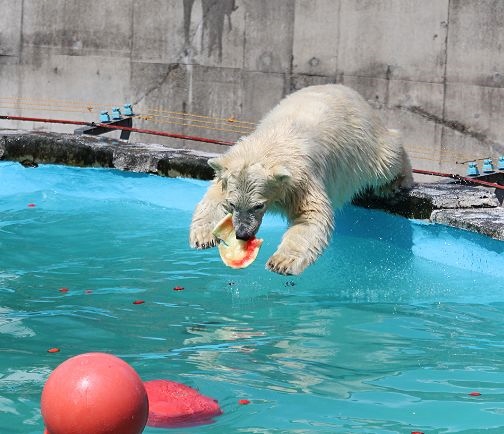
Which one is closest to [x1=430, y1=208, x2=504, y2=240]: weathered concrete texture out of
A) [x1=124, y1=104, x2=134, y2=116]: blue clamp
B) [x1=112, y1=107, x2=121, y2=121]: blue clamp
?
[x1=124, y1=104, x2=134, y2=116]: blue clamp

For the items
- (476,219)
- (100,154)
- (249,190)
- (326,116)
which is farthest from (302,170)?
(100,154)

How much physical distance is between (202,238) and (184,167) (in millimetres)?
2374

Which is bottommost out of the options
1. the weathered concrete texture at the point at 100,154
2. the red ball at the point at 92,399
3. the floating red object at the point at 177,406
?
the floating red object at the point at 177,406

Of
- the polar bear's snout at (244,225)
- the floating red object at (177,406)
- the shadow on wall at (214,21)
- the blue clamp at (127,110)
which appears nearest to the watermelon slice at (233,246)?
the polar bear's snout at (244,225)

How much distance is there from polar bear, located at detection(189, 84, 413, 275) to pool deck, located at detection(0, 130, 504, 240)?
12.3 inches

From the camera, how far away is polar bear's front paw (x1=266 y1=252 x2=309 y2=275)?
5.52 m

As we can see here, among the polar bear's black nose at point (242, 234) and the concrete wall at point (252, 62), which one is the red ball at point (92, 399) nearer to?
the polar bear's black nose at point (242, 234)

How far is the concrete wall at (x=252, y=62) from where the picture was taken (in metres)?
9.64

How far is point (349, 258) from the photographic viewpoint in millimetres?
7109

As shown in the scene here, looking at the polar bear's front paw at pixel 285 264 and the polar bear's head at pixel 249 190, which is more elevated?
the polar bear's head at pixel 249 190

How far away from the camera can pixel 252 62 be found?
10750mm

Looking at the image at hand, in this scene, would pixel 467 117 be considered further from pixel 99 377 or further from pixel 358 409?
pixel 99 377

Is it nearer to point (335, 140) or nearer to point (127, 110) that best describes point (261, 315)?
point (335, 140)

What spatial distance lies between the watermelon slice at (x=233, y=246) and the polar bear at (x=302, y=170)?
83 mm
